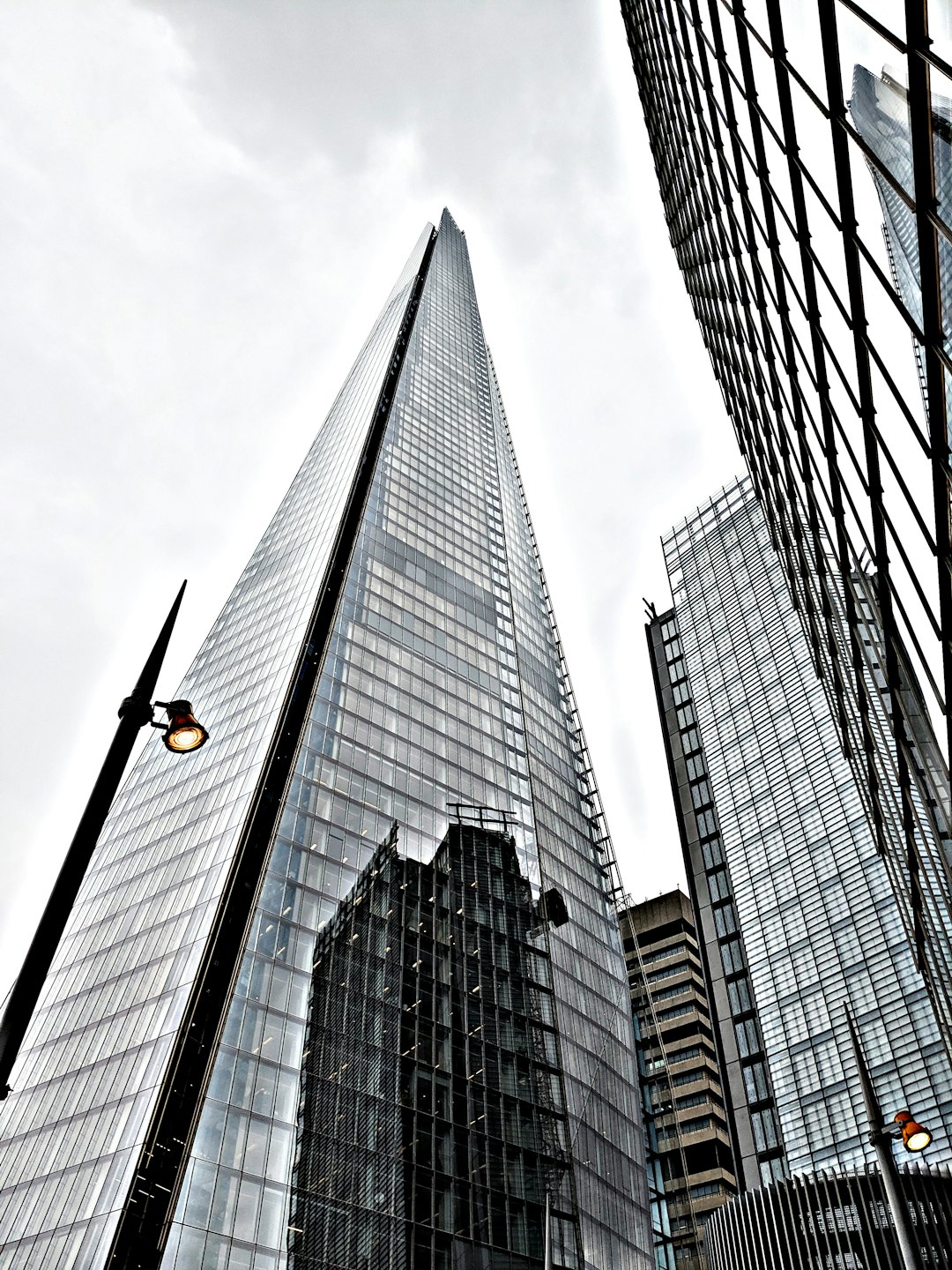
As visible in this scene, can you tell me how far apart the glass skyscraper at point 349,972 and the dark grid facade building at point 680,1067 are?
629 inches

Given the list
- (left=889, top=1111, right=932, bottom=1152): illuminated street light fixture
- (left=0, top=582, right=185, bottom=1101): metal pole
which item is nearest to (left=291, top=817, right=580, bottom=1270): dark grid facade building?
(left=889, top=1111, right=932, bottom=1152): illuminated street light fixture

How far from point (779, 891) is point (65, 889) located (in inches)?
3167

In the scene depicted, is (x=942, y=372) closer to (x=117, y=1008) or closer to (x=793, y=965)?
(x=117, y=1008)

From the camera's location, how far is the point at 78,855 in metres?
8.12

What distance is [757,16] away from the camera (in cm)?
1539

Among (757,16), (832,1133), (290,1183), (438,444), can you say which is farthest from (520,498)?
(757,16)

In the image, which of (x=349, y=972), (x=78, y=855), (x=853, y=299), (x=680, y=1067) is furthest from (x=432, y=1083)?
(x=680, y=1067)

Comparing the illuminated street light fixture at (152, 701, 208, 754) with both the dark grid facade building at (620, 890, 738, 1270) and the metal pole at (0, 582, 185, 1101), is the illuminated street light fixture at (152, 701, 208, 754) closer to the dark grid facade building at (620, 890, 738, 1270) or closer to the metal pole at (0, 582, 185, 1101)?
the metal pole at (0, 582, 185, 1101)

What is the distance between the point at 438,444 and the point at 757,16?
336 ft

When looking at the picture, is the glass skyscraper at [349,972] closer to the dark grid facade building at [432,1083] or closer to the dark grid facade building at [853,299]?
the dark grid facade building at [432,1083]

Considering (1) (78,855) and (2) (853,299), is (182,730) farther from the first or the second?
(2) (853,299)

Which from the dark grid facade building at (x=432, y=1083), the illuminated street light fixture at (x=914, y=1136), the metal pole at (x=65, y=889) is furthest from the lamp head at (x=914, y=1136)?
the dark grid facade building at (x=432, y=1083)

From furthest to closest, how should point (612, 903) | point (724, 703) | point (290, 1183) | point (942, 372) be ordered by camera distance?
point (724, 703)
point (612, 903)
point (290, 1183)
point (942, 372)

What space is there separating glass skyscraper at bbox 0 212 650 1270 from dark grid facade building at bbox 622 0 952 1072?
3225 cm
